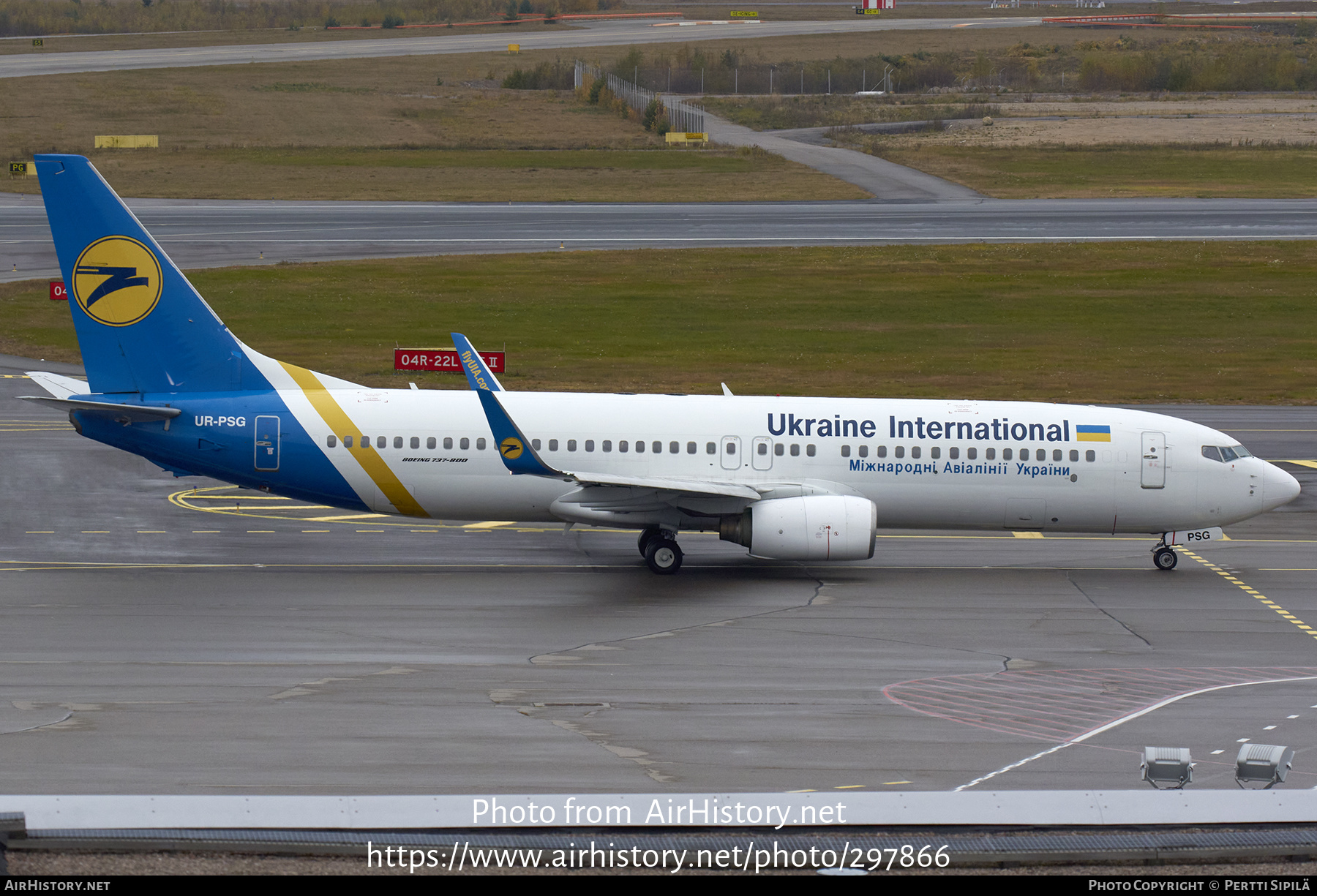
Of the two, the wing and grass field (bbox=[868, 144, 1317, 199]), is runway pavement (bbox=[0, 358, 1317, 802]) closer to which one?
the wing

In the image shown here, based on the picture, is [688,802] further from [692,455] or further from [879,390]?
[879,390]

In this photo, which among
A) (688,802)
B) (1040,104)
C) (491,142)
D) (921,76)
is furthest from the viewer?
(921,76)

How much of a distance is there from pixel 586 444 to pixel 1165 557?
14495 mm

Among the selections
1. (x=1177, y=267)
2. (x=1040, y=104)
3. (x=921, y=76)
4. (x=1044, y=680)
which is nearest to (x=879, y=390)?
(x=1044, y=680)

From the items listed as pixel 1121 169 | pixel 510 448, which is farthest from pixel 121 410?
pixel 1121 169

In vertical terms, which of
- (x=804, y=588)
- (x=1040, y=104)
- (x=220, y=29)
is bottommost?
(x=804, y=588)

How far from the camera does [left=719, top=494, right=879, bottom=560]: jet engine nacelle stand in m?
29.8

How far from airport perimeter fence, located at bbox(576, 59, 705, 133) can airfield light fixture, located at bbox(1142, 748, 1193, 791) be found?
388 feet

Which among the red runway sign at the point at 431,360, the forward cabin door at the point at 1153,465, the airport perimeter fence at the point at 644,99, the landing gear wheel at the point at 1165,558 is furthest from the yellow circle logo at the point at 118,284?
the airport perimeter fence at the point at 644,99

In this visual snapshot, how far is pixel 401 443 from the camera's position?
1235 inches

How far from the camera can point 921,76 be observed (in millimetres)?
167750

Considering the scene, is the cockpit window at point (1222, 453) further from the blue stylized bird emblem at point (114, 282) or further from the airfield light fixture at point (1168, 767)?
the blue stylized bird emblem at point (114, 282)

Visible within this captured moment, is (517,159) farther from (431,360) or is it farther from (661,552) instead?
(661,552)

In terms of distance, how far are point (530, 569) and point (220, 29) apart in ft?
618
